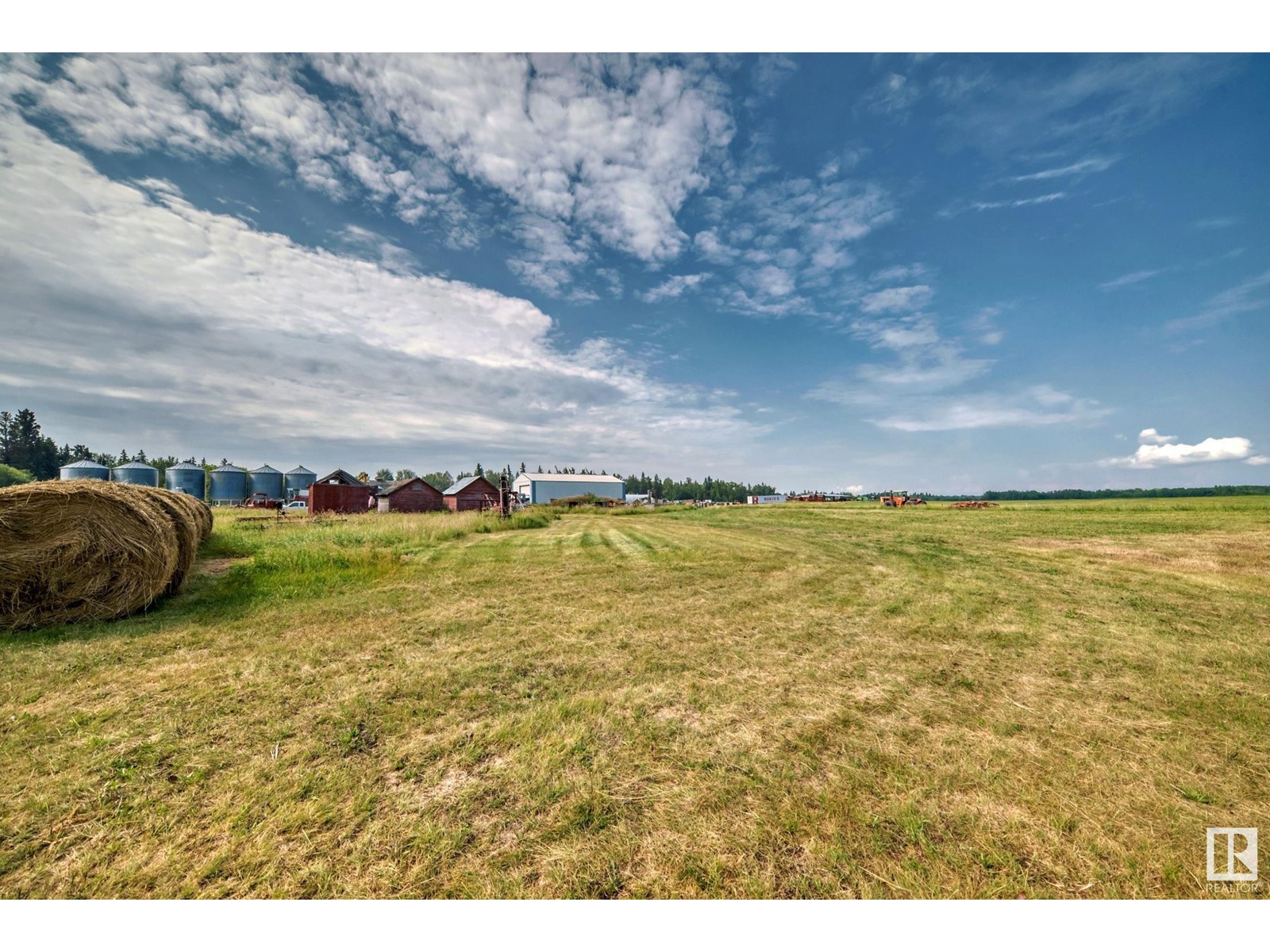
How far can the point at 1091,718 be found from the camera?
417 centimetres

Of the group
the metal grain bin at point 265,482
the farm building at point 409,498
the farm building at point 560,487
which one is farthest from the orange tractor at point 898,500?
the metal grain bin at point 265,482

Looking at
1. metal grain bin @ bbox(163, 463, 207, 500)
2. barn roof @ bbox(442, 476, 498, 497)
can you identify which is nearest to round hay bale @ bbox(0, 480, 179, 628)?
barn roof @ bbox(442, 476, 498, 497)

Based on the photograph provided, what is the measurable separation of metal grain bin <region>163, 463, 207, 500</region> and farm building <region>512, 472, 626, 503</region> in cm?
3746

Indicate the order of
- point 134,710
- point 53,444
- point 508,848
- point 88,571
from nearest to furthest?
1. point 508,848
2. point 134,710
3. point 88,571
4. point 53,444

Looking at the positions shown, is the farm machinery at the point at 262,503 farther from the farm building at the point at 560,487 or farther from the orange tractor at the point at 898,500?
the orange tractor at the point at 898,500

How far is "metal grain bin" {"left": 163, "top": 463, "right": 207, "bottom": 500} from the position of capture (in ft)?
171

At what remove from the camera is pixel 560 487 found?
2717 inches

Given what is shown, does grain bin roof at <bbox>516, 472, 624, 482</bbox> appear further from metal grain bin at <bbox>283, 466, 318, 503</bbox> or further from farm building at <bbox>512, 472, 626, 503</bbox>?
metal grain bin at <bbox>283, 466, 318, 503</bbox>

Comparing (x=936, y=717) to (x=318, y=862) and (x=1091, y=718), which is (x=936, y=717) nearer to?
(x=1091, y=718)

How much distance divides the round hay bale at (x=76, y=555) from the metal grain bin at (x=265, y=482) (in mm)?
65706

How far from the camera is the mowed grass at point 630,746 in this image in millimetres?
2457

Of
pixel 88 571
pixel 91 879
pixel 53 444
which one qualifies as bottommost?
Answer: pixel 91 879

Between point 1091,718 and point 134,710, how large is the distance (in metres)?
9.04

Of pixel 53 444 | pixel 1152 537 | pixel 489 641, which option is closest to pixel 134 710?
pixel 489 641
